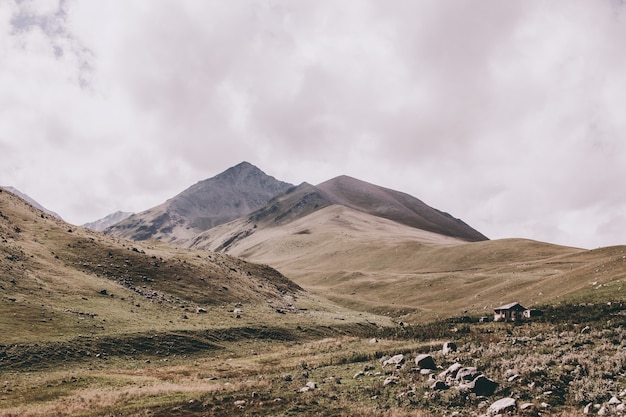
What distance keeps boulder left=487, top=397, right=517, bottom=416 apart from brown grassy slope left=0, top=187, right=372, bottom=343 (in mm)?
46839

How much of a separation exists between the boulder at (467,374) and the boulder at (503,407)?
3817 mm

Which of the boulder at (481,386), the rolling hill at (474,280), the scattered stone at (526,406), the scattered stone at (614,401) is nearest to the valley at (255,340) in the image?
the scattered stone at (526,406)

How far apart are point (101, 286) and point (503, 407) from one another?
68217mm

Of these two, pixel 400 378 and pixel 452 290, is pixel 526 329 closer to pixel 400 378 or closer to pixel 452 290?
pixel 400 378

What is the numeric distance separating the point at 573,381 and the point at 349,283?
417 ft

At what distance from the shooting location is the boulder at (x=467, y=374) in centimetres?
2558

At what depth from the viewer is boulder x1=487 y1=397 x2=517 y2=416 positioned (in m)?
21.0

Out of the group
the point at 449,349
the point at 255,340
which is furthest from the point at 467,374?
the point at 255,340

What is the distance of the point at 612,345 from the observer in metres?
28.8

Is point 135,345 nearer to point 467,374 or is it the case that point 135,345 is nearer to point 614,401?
point 467,374

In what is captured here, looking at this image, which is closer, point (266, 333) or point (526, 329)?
point (526, 329)

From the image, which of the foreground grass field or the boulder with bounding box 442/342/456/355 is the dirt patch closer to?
the foreground grass field

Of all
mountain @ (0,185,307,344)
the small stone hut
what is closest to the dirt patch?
mountain @ (0,185,307,344)

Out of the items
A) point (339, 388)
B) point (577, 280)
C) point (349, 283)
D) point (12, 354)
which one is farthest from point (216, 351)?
point (349, 283)
